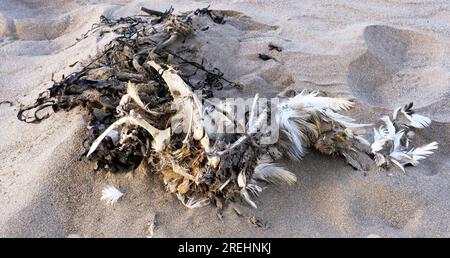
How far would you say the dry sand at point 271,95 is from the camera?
6.82ft

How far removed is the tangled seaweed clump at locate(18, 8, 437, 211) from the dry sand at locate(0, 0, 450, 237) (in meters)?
0.07

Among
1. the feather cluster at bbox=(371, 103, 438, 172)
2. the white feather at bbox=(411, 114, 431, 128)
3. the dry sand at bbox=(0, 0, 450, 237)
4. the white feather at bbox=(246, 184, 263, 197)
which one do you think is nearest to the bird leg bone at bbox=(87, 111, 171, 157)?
the dry sand at bbox=(0, 0, 450, 237)

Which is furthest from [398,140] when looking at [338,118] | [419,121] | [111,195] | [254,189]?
[111,195]

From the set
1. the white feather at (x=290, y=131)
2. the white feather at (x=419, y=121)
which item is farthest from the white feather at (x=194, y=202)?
the white feather at (x=419, y=121)

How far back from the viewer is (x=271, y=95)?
278 centimetres

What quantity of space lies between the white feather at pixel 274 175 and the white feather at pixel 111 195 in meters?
0.58

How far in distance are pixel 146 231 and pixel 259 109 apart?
27.7 inches

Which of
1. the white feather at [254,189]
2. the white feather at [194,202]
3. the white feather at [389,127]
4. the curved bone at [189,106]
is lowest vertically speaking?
the white feather at [194,202]

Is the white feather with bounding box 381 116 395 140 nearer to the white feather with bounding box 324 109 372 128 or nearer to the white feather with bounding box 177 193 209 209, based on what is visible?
the white feather with bounding box 324 109 372 128

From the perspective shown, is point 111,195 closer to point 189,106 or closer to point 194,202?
point 194,202

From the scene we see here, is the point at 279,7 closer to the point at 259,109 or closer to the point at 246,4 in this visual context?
the point at 246,4

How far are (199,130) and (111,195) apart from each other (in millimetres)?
481

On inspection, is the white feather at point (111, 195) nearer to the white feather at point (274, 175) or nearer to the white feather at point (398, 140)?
the white feather at point (274, 175)

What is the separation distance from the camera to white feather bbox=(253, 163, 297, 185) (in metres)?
2.16
